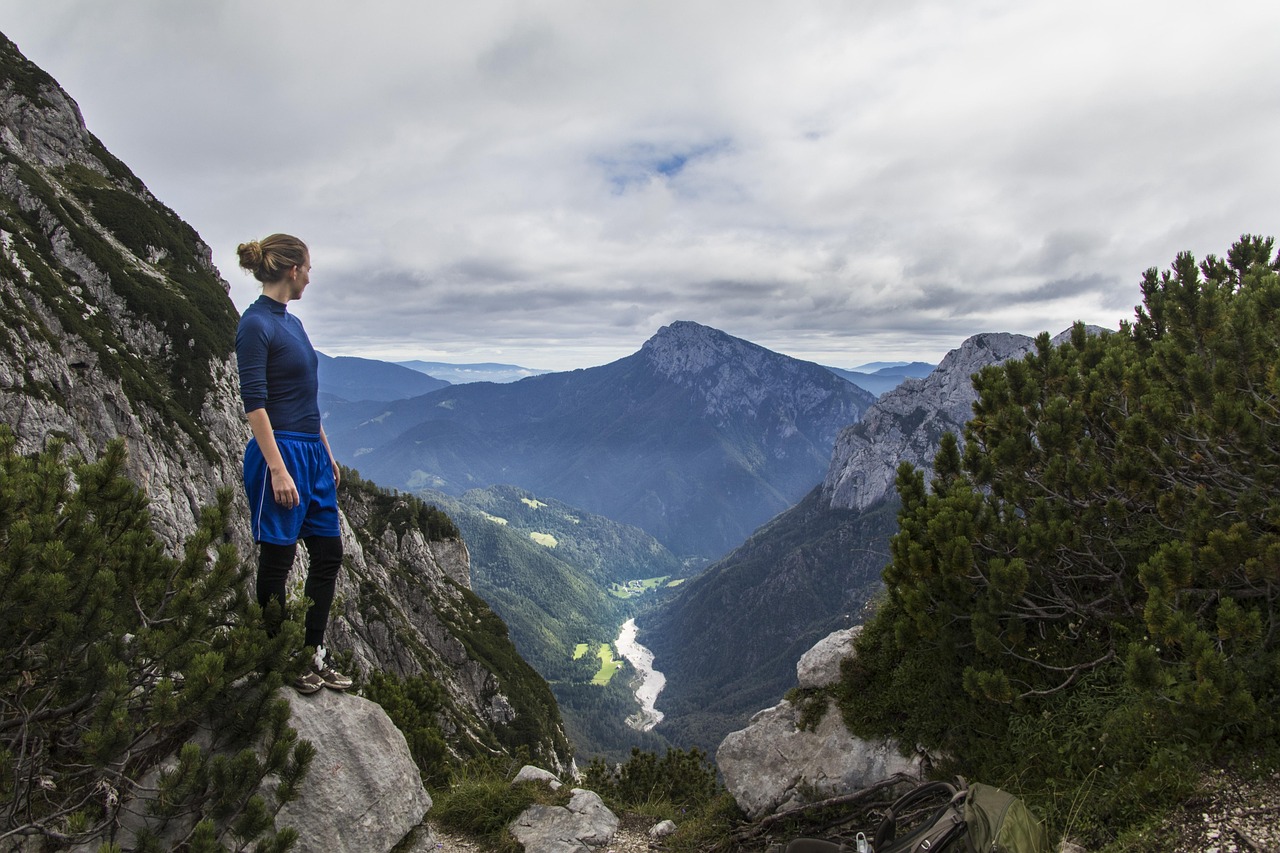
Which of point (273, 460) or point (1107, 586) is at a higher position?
point (273, 460)

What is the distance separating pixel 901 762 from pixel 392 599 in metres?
85.1

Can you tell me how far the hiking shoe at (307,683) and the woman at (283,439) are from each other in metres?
0.01

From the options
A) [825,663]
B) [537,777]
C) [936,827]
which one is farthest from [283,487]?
[825,663]

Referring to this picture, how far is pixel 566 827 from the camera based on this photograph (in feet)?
27.1

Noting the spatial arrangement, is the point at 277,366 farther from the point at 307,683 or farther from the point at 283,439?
the point at 307,683

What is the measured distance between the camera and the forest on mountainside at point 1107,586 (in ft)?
18.0

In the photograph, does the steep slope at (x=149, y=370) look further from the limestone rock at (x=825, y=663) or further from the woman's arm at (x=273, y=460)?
the limestone rock at (x=825, y=663)

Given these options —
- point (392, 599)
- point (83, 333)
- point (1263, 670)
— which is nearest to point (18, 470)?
point (1263, 670)

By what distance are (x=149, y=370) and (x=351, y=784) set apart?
79442 mm

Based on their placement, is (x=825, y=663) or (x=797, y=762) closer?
(x=797, y=762)

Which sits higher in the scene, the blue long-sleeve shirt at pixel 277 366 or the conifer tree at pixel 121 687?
the blue long-sleeve shirt at pixel 277 366

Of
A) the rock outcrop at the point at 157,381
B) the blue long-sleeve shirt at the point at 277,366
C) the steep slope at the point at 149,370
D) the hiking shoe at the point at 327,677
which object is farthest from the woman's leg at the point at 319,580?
the rock outcrop at the point at 157,381

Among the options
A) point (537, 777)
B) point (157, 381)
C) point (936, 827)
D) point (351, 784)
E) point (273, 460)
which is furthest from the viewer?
point (157, 381)

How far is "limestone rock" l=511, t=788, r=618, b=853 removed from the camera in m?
7.90
